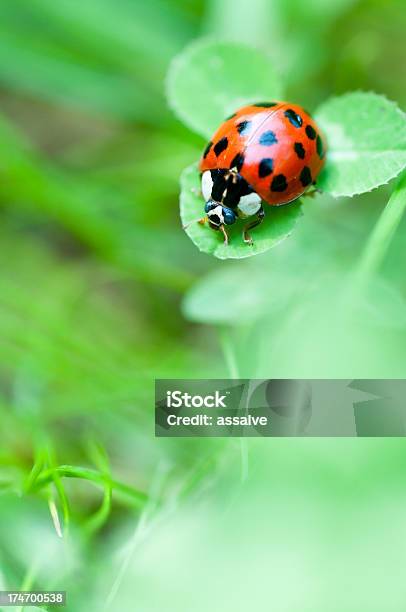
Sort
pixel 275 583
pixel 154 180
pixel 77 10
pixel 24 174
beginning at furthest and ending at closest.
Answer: pixel 77 10
pixel 154 180
pixel 24 174
pixel 275 583

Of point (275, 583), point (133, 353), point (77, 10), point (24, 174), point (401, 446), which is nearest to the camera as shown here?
point (275, 583)

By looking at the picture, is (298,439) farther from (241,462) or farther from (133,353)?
(133,353)

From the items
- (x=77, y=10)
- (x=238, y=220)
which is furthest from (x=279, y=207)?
(x=77, y=10)

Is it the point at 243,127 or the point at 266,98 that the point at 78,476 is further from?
the point at 266,98

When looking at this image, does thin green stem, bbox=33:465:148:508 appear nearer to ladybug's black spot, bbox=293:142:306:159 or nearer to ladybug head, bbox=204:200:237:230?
ladybug head, bbox=204:200:237:230
